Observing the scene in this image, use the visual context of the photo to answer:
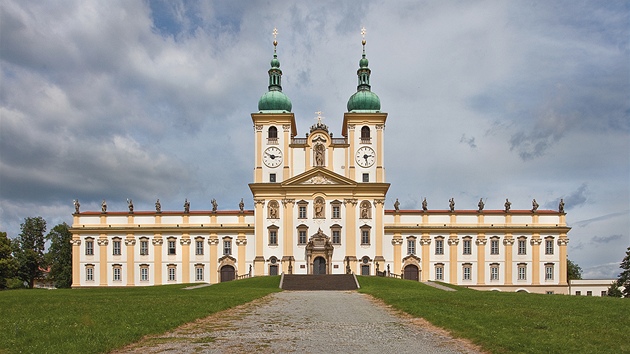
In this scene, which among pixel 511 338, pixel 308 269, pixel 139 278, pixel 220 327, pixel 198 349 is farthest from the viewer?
pixel 139 278

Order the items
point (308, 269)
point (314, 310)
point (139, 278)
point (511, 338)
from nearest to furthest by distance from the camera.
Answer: point (511, 338)
point (314, 310)
point (308, 269)
point (139, 278)

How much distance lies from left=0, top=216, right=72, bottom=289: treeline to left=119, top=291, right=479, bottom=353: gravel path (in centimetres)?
5410

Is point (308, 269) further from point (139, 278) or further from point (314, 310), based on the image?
point (314, 310)

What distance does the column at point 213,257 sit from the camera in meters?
57.0

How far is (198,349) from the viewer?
12.5m

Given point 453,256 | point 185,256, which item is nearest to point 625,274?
point 453,256

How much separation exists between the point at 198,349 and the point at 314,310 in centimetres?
960

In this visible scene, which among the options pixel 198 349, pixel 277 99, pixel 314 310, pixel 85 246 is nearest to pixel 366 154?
pixel 277 99

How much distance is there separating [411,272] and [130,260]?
93.1 ft

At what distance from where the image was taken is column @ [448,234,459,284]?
57.0 m

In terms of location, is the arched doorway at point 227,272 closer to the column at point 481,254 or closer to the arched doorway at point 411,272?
the arched doorway at point 411,272

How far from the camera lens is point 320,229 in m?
54.7

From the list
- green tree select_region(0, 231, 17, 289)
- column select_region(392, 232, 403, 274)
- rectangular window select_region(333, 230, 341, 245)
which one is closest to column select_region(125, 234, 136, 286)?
green tree select_region(0, 231, 17, 289)

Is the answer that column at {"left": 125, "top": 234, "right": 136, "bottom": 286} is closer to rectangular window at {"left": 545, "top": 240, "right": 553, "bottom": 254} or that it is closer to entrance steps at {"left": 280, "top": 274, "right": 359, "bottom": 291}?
entrance steps at {"left": 280, "top": 274, "right": 359, "bottom": 291}
